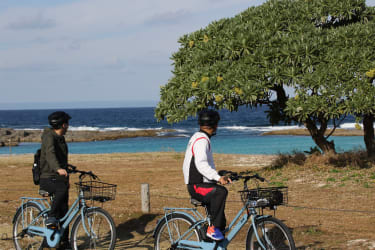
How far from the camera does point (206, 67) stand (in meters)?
14.8

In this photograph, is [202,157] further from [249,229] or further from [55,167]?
[55,167]

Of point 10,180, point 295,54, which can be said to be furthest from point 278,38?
point 10,180

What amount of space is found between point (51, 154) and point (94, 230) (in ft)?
3.87

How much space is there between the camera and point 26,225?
7.04 m

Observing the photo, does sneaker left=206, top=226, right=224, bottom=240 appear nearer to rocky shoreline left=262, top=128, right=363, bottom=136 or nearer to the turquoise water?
the turquoise water

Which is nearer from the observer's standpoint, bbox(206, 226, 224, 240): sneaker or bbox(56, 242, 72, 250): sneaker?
bbox(206, 226, 224, 240): sneaker

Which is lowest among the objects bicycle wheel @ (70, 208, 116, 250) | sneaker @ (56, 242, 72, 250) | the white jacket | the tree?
sneaker @ (56, 242, 72, 250)

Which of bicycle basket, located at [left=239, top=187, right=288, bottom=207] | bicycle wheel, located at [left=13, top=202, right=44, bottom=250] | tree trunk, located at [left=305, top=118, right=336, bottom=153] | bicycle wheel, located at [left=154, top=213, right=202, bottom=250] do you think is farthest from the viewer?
tree trunk, located at [left=305, top=118, right=336, bottom=153]

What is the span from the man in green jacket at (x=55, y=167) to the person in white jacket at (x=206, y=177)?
6.25ft

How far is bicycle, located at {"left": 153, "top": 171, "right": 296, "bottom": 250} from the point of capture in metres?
5.20

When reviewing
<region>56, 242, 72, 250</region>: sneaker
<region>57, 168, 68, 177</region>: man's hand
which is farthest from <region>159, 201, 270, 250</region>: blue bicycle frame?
<region>56, 242, 72, 250</region>: sneaker

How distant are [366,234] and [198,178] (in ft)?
12.6

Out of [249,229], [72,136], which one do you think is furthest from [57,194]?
[72,136]

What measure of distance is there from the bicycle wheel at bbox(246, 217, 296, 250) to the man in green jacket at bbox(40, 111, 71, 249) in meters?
2.62
